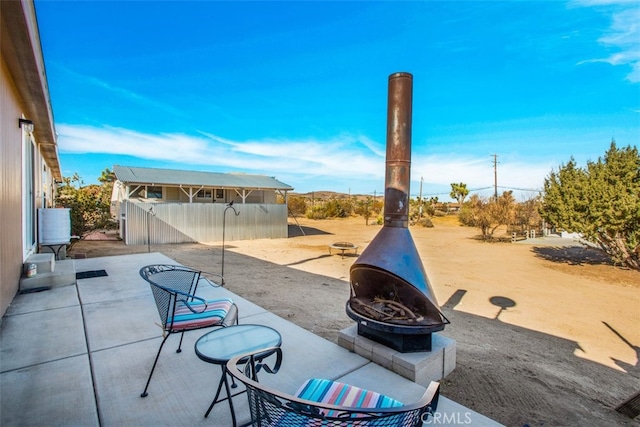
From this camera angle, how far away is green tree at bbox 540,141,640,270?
→ 9.97 meters

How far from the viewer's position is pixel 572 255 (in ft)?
45.0

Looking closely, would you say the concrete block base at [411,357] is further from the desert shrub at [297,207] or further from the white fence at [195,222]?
the desert shrub at [297,207]

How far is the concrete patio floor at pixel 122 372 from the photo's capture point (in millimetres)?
2123

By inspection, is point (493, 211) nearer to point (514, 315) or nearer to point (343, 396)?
point (514, 315)

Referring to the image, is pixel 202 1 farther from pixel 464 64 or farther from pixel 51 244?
pixel 464 64

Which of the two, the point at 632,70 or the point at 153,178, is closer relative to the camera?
the point at 632,70

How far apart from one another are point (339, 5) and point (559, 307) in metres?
9.91

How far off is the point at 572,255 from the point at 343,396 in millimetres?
16242

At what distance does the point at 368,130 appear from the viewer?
72.5ft

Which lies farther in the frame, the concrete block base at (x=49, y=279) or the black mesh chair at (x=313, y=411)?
the concrete block base at (x=49, y=279)

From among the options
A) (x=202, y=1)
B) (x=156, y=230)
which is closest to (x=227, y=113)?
(x=156, y=230)

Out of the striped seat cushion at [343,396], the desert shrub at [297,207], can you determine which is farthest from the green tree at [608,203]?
the desert shrub at [297,207]

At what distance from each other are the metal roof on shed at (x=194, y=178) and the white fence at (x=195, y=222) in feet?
4.27

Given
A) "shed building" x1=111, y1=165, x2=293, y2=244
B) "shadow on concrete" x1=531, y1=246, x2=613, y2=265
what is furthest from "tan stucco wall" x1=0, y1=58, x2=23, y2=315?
"shadow on concrete" x1=531, y1=246, x2=613, y2=265
